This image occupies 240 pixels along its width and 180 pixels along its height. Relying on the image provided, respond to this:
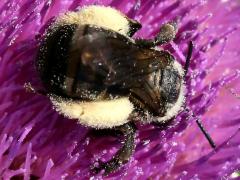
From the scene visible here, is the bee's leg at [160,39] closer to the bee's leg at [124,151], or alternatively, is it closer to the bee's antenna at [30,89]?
the bee's leg at [124,151]

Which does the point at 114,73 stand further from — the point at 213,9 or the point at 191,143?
the point at 213,9

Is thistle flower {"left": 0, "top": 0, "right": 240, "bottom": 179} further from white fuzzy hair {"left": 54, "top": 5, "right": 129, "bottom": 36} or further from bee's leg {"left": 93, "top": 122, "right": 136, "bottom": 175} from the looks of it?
white fuzzy hair {"left": 54, "top": 5, "right": 129, "bottom": 36}

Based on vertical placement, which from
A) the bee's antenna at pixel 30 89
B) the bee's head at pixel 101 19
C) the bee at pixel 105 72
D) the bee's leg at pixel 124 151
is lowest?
the bee's leg at pixel 124 151

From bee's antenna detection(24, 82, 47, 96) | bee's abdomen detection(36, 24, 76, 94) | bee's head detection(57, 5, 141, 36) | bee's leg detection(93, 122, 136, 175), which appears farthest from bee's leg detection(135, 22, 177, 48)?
bee's antenna detection(24, 82, 47, 96)

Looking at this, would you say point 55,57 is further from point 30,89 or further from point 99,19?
point 30,89

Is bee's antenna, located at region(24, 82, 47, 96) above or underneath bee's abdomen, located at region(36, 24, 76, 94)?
underneath

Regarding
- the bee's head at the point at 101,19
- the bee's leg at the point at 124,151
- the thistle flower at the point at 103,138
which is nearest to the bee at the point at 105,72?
the bee's head at the point at 101,19

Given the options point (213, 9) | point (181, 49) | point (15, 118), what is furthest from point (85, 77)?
point (213, 9)
